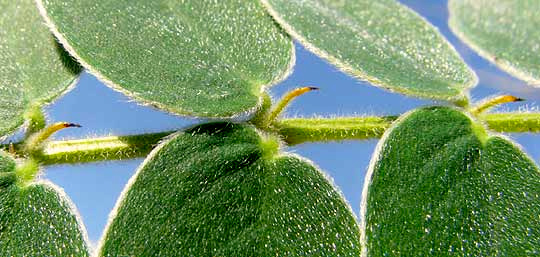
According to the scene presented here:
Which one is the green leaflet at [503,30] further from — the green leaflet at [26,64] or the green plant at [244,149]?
the green leaflet at [26,64]

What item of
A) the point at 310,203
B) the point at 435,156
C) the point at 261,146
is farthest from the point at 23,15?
the point at 435,156

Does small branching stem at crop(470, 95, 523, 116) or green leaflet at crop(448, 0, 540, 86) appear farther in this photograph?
green leaflet at crop(448, 0, 540, 86)

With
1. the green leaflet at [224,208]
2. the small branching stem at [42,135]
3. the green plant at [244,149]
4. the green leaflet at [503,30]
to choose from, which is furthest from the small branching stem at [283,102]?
the green leaflet at [503,30]

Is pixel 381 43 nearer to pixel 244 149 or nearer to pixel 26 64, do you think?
pixel 244 149

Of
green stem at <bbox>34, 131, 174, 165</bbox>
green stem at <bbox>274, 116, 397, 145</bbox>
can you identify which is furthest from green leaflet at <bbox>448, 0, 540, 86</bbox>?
green stem at <bbox>34, 131, 174, 165</bbox>

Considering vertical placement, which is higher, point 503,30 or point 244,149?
point 503,30

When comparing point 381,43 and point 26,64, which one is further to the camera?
point 381,43

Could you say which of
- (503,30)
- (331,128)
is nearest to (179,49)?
(331,128)

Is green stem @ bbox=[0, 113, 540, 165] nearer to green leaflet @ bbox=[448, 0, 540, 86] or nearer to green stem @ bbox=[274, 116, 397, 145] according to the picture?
green stem @ bbox=[274, 116, 397, 145]

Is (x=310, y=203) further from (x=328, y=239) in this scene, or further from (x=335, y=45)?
(x=335, y=45)
